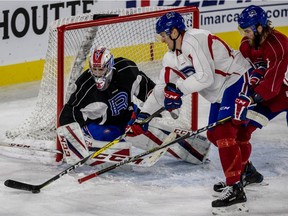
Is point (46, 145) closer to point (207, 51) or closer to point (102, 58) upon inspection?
point (102, 58)

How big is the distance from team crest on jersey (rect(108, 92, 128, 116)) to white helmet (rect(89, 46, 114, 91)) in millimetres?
119

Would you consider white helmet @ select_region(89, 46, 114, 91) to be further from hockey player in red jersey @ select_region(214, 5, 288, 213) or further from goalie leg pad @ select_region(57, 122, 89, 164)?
hockey player in red jersey @ select_region(214, 5, 288, 213)

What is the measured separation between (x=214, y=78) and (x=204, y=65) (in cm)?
13

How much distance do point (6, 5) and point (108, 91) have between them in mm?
1704

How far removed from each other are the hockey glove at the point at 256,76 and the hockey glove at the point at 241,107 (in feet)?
0.44

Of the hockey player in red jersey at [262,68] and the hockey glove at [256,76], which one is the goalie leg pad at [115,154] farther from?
the hockey glove at [256,76]

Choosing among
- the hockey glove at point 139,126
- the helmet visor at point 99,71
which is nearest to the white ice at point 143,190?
the hockey glove at point 139,126

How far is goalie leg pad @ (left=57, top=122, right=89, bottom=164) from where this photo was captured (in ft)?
17.2

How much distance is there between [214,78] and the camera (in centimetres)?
480

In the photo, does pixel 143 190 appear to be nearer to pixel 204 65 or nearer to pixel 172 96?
pixel 172 96

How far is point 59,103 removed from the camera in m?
5.40

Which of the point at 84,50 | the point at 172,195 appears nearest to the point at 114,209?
the point at 172,195

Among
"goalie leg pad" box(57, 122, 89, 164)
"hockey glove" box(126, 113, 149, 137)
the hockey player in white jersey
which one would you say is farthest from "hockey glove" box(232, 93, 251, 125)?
"goalie leg pad" box(57, 122, 89, 164)

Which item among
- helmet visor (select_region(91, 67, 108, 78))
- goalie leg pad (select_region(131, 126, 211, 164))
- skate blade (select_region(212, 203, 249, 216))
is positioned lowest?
skate blade (select_region(212, 203, 249, 216))
